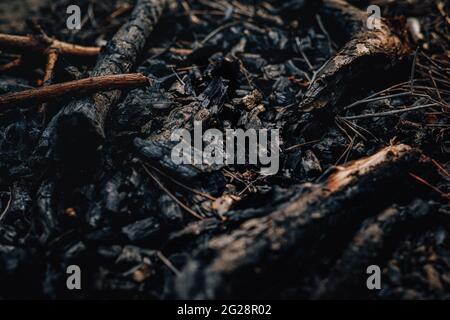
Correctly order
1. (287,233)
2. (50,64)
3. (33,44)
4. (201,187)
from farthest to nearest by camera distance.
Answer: (33,44) → (50,64) → (201,187) → (287,233)

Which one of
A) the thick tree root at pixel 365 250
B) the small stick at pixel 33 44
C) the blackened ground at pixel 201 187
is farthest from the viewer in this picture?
the small stick at pixel 33 44

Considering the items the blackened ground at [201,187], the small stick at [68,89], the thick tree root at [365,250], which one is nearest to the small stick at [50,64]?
the blackened ground at [201,187]

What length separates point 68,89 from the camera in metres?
2.24

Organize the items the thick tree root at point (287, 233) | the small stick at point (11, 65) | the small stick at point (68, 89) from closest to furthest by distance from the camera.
Result: the thick tree root at point (287, 233) → the small stick at point (68, 89) → the small stick at point (11, 65)

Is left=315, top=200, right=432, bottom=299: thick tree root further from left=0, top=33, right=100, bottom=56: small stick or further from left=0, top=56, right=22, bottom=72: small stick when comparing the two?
left=0, top=56, right=22, bottom=72: small stick

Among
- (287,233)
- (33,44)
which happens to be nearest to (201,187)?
(287,233)

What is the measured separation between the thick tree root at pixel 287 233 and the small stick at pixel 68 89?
137cm

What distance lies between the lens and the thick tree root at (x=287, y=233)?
1.54 metres

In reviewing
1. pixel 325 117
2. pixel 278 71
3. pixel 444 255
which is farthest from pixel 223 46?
pixel 444 255

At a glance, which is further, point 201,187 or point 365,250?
point 201,187

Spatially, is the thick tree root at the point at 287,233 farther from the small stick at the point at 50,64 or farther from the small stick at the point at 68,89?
the small stick at the point at 50,64

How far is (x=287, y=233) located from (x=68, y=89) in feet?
5.73

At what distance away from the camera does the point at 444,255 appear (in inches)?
73.0

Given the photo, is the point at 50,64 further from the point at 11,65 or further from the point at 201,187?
the point at 201,187
